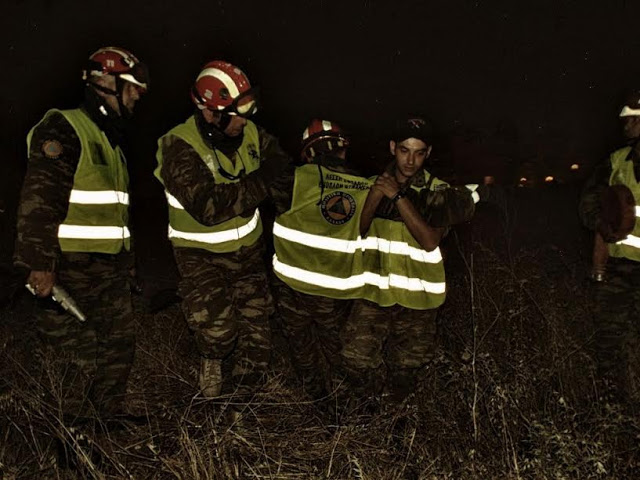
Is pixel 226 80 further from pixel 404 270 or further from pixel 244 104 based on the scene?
pixel 404 270

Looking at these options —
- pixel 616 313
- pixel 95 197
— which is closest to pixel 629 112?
pixel 616 313

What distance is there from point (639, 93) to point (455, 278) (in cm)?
351

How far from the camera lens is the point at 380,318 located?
164 inches

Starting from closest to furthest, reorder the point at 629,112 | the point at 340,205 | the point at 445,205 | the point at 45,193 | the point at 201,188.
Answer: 1. the point at 45,193
2. the point at 201,188
3. the point at 445,205
4. the point at 340,205
5. the point at 629,112

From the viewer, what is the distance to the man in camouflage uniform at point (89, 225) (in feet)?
10.9

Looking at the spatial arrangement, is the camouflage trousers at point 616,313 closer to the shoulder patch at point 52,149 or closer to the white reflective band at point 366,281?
the white reflective band at point 366,281

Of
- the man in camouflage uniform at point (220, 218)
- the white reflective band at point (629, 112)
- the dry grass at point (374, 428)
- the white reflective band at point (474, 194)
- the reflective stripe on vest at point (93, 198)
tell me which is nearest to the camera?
the dry grass at point (374, 428)

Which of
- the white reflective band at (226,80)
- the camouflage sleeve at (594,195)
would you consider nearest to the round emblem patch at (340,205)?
the white reflective band at (226,80)

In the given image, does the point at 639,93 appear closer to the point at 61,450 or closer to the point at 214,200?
the point at 214,200

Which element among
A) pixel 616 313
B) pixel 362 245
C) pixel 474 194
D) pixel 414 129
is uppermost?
pixel 414 129

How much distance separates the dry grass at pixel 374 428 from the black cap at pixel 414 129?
109 centimetres

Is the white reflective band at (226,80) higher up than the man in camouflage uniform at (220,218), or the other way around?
the white reflective band at (226,80)

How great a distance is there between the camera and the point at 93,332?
12.4 ft

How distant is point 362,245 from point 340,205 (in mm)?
338
